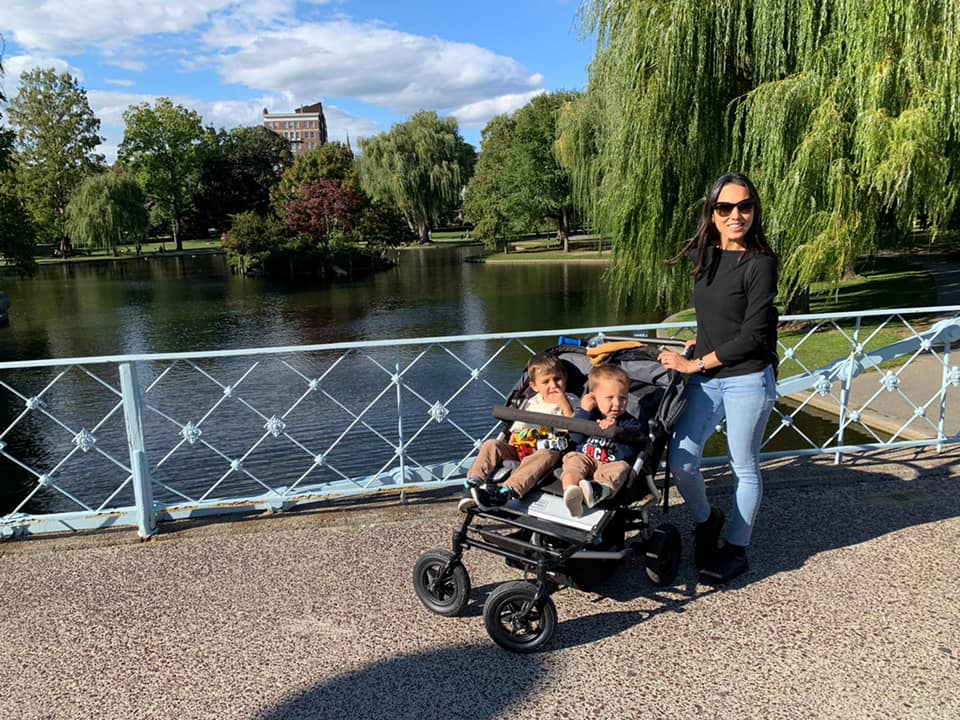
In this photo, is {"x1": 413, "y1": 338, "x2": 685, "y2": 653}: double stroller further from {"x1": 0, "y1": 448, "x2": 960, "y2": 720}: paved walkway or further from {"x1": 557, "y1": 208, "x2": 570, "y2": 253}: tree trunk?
{"x1": 557, "y1": 208, "x2": 570, "y2": 253}: tree trunk

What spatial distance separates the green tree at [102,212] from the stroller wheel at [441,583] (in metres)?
55.4

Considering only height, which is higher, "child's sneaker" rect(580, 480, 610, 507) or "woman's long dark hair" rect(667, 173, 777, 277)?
"woman's long dark hair" rect(667, 173, 777, 277)

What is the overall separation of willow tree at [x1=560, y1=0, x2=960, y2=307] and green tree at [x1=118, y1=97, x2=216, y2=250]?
60788mm

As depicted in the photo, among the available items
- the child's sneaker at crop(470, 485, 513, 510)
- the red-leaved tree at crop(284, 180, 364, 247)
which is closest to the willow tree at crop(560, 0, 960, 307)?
the child's sneaker at crop(470, 485, 513, 510)

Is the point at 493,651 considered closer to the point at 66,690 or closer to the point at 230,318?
the point at 66,690

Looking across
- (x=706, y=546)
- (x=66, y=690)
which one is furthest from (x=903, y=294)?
(x=66, y=690)

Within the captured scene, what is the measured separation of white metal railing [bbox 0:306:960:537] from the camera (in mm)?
4445

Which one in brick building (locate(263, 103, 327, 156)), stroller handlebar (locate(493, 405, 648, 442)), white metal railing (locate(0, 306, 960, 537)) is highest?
brick building (locate(263, 103, 327, 156))

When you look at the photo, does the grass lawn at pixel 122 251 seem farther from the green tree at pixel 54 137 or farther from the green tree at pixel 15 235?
the green tree at pixel 15 235

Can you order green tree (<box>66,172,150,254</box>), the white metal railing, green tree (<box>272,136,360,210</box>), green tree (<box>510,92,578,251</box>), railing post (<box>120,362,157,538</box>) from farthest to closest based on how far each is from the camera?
1. green tree (<box>66,172,150,254</box>)
2. green tree (<box>272,136,360,210</box>)
3. green tree (<box>510,92,578,251</box>)
4. the white metal railing
5. railing post (<box>120,362,157,538</box>)

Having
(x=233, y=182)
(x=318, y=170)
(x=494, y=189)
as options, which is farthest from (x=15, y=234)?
(x=233, y=182)

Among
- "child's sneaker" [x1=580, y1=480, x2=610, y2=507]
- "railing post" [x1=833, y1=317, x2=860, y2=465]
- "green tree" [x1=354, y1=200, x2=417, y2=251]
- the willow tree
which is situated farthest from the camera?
"green tree" [x1=354, y1=200, x2=417, y2=251]

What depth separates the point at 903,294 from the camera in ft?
52.8

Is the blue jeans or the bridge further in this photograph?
the blue jeans
